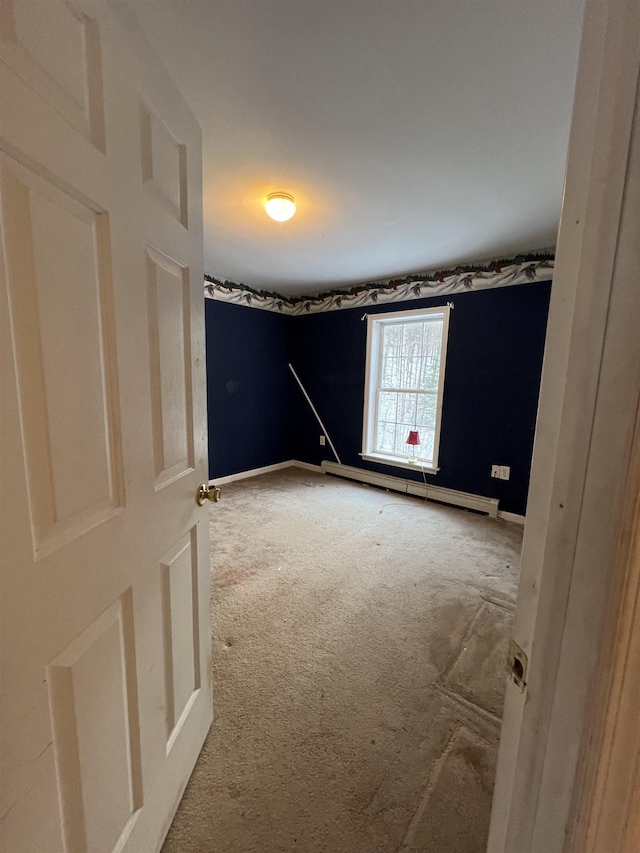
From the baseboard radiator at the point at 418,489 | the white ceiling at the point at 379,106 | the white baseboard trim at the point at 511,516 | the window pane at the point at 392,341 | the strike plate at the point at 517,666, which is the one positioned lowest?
the white baseboard trim at the point at 511,516


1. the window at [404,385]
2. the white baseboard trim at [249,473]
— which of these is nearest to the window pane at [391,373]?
the window at [404,385]

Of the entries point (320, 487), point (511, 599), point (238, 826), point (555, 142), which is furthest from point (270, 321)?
point (238, 826)

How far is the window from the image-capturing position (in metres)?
3.79

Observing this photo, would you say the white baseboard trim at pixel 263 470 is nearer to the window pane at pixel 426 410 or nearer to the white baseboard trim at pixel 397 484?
the white baseboard trim at pixel 397 484

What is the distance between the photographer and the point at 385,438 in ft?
14.1

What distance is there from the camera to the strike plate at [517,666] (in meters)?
0.50

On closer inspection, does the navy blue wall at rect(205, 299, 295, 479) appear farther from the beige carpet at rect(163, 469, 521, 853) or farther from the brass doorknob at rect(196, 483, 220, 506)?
the brass doorknob at rect(196, 483, 220, 506)

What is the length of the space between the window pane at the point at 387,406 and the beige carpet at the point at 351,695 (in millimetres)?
1734

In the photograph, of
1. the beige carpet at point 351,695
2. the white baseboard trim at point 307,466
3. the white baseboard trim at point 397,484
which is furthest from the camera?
the white baseboard trim at point 307,466

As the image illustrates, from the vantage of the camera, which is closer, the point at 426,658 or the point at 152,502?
the point at 152,502

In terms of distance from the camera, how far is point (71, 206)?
0.58 meters

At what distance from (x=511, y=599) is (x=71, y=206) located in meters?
2.67

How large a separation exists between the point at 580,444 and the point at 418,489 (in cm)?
363

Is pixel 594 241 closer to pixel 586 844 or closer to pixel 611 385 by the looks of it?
pixel 611 385
